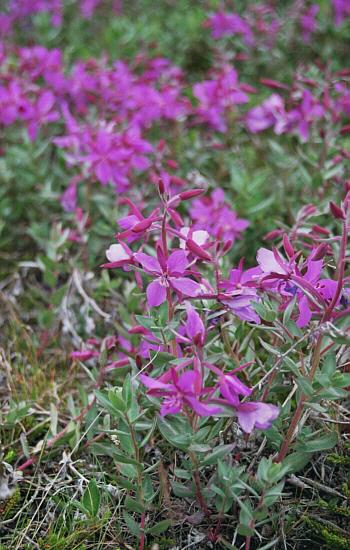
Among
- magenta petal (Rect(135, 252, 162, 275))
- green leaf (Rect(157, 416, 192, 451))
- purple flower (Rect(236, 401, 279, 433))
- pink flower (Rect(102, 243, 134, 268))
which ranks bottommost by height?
green leaf (Rect(157, 416, 192, 451))

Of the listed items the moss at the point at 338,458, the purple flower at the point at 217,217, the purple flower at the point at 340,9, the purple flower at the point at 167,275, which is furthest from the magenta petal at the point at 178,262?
the purple flower at the point at 340,9

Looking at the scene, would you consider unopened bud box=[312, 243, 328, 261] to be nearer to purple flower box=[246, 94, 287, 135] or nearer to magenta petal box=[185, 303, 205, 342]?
magenta petal box=[185, 303, 205, 342]

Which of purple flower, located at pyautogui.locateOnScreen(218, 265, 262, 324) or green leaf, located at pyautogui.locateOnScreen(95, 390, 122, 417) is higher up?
purple flower, located at pyautogui.locateOnScreen(218, 265, 262, 324)

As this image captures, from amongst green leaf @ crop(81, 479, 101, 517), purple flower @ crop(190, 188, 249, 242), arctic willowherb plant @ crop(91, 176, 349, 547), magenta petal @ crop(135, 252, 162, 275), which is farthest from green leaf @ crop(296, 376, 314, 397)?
purple flower @ crop(190, 188, 249, 242)

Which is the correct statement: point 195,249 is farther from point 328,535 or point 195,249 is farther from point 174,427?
point 328,535

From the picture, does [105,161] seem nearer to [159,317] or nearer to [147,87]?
[147,87]

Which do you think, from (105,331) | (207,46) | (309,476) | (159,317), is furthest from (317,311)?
(207,46)
